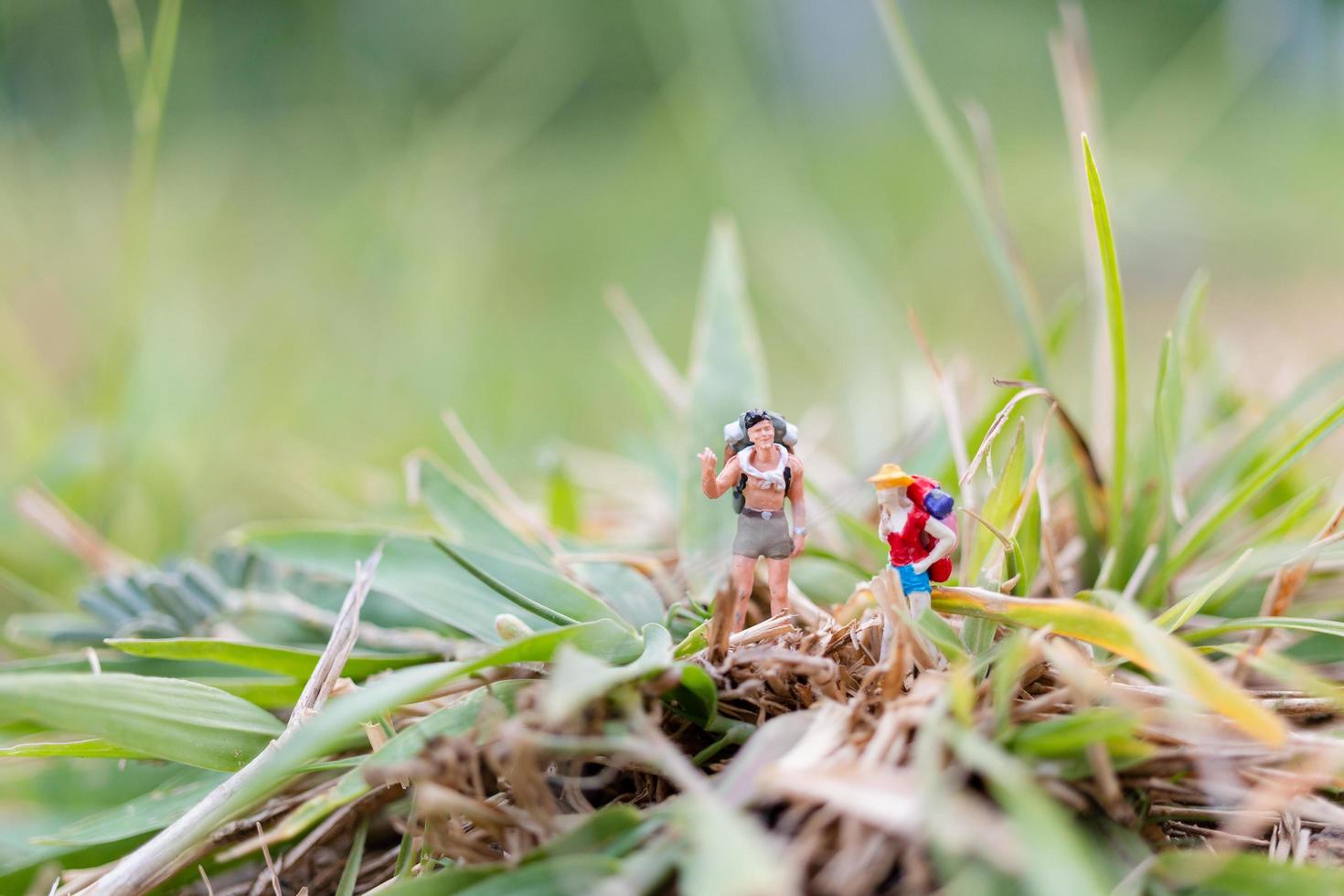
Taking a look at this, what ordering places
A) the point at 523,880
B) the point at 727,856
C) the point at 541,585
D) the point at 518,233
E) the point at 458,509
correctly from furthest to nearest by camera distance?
the point at 518,233 → the point at 458,509 → the point at 541,585 → the point at 523,880 → the point at 727,856

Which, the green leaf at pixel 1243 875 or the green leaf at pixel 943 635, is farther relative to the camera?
the green leaf at pixel 943 635

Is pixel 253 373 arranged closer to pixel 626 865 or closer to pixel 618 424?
pixel 618 424

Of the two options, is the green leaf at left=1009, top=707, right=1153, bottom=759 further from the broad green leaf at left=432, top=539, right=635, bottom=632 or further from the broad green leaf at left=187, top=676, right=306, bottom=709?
the broad green leaf at left=187, top=676, right=306, bottom=709

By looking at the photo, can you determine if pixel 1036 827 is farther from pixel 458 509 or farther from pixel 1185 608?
pixel 458 509

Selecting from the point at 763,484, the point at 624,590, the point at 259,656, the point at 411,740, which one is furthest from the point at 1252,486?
the point at 259,656

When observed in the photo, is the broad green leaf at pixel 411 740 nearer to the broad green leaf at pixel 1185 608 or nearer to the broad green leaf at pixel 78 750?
the broad green leaf at pixel 78 750

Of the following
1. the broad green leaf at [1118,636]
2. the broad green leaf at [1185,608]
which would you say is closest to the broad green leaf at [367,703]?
the broad green leaf at [1118,636]

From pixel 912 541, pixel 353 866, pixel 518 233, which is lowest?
pixel 353 866

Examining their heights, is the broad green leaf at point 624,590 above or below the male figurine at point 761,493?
below
